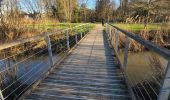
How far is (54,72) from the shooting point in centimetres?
509

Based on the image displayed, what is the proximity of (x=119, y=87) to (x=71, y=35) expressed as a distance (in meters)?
13.2

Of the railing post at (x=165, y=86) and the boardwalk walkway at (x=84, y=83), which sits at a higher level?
the railing post at (x=165, y=86)

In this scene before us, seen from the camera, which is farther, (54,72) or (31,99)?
(54,72)

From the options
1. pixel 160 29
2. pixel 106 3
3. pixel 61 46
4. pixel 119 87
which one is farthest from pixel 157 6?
pixel 119 87

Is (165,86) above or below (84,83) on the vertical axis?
above

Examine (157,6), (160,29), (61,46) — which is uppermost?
(157,6)

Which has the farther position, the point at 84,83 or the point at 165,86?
the point at 84,83

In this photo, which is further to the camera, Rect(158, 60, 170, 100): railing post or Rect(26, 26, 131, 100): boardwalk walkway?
Rect(26, 26, 131, 100): boardwalk walkway

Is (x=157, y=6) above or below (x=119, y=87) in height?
above

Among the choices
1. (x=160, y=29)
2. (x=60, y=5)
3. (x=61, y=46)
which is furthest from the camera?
(x=60, y=5)

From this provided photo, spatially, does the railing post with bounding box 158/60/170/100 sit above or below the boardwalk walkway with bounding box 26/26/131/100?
above

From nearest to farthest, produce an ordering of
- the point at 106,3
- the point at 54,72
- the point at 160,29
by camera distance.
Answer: the point at 54,72 < the point at 160,29 < the point at 106,3

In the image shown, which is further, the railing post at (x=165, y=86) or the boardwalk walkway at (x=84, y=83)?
the boardwalk walkway at (x=84, y=83)

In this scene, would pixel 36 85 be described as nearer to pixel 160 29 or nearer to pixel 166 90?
pixel 166 90
